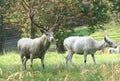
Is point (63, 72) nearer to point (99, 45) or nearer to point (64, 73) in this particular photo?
point (64, 73)

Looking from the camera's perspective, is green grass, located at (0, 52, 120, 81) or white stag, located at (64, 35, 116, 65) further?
white stag, located at (64, 35, 116, 65)

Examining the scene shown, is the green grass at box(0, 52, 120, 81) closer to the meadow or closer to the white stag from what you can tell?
the meadow

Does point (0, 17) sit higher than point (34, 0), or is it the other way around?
point (34, 0)

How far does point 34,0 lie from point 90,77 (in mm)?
9823

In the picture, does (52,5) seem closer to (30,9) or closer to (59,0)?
(59,0)

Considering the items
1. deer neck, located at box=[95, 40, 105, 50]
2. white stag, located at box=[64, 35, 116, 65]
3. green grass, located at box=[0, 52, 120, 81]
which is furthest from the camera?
deer neck, located at box=[95, 40, 105, 50]

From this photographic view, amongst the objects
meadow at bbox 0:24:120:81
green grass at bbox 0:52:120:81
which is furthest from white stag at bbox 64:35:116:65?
green grass at bbox 0:52:120:81

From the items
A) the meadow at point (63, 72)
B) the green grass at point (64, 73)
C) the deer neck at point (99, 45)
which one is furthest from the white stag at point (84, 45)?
the green grass at point (64, 73)

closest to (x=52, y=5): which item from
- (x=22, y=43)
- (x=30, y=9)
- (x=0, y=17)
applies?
(x=30, y=9)

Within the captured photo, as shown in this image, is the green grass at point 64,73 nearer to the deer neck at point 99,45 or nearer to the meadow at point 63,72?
the meadow at point 63,72

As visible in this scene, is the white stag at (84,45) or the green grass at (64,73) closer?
the green grass at (64,73)

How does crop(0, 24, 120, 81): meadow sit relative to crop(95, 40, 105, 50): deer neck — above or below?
above

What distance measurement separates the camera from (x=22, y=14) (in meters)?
21.7

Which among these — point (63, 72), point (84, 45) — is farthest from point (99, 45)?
point (63, 72)
